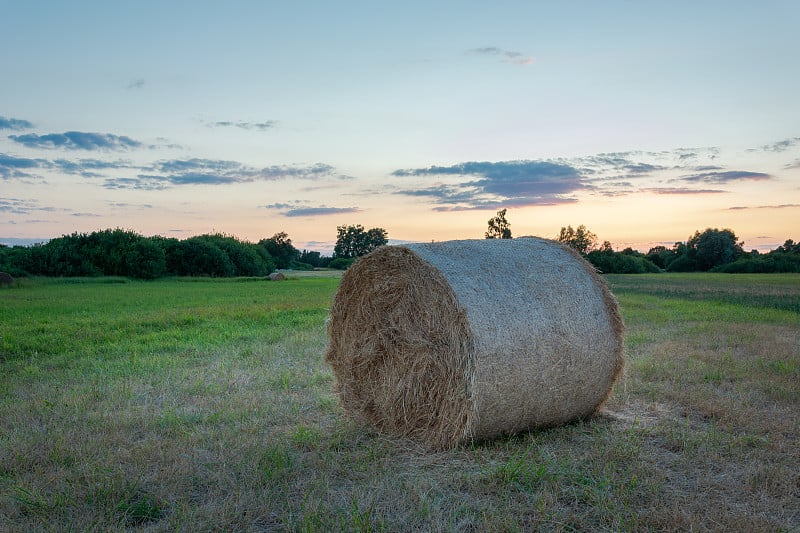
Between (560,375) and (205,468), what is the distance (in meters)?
3.48

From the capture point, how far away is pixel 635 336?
1303 centimetres

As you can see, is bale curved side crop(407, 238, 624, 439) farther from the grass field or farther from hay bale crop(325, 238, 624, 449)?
the grass field

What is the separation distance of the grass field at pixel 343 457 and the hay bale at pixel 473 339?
312 mm

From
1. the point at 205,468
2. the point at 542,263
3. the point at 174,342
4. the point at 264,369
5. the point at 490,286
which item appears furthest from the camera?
the point at 174,342

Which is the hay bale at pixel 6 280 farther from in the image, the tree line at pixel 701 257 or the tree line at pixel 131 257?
the tree line at pixel 701 257

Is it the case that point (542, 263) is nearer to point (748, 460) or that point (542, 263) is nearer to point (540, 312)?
point (540, 312)

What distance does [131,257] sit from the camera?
181 ft

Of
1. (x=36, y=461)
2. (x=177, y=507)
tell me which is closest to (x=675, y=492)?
(x=177, y=507)

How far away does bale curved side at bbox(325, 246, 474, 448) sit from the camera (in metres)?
6.09

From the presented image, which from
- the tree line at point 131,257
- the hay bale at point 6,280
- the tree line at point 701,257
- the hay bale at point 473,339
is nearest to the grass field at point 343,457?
the hay bale at point 473,339

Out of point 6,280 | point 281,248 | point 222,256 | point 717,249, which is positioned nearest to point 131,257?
point 222,256

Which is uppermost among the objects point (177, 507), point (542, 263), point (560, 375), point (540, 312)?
point (542, 263)

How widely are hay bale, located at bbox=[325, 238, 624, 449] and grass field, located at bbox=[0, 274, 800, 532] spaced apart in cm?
31

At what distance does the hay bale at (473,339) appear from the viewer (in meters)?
Result: 6.02
